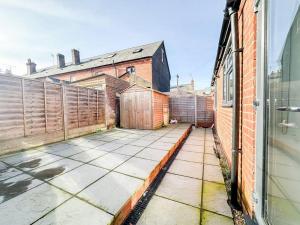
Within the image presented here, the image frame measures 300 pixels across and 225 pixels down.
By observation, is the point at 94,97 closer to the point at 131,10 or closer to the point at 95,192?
the point at 131,10

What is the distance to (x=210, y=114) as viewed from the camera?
31.2ft

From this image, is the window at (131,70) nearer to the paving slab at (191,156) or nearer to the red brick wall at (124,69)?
the red brick wall at (124,69)

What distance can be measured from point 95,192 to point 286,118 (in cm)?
256

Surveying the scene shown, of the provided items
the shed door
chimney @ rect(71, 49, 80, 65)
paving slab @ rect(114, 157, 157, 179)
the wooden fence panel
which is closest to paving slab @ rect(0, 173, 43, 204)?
paving slab @ rect(114, 157, 157, 179)

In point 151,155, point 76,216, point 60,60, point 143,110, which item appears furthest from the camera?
point 60,60

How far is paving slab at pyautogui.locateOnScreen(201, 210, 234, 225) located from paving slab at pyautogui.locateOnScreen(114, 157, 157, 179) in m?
1.08

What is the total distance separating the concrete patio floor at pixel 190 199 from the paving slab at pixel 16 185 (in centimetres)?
193

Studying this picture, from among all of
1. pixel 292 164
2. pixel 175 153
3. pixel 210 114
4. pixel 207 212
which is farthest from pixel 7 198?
pixel 210 114

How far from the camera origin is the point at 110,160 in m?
3.26

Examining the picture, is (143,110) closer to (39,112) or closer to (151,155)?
(151,155)

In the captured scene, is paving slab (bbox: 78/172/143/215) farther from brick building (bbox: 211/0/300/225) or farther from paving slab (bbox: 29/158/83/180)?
brick building (bbox: 211/0/300/225)

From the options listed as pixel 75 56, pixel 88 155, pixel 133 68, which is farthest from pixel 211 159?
pixel 75 56

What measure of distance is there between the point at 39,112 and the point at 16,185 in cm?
319

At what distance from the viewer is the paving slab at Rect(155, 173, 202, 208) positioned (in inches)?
79.2
